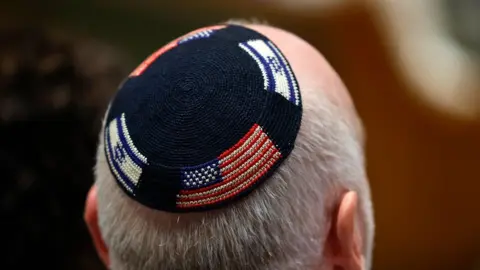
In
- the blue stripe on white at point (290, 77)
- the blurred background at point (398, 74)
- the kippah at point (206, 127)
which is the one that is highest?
the blue stripe on white at point (290, 77)

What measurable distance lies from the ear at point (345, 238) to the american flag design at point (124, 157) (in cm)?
18

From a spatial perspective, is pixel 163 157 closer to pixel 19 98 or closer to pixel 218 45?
pixel 218 45

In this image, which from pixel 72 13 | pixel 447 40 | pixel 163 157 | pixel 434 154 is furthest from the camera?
pixel 72 13

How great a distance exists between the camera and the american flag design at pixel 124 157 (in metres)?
0.59

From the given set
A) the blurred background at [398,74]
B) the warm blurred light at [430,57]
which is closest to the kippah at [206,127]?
the blurred background at [398,74]

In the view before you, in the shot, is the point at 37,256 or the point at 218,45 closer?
the point at 218,45

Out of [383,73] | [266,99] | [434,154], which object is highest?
[266,99]

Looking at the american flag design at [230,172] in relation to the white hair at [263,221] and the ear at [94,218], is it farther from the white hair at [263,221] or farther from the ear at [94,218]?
the ear at [94,218]

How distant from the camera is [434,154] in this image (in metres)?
1.65

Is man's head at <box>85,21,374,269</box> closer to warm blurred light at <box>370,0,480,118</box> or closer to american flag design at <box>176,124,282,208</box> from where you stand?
american flag design at <box>176,124,282,208</box>

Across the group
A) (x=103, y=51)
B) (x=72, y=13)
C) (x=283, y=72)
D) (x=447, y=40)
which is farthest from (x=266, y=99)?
(x=72, y=13)

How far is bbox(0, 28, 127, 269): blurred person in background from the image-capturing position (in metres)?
0.97

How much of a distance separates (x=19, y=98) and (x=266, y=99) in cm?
52

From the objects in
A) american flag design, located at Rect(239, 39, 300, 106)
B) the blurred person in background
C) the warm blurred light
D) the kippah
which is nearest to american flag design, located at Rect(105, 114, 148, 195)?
the kippah
